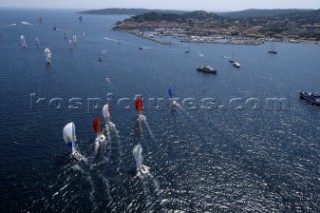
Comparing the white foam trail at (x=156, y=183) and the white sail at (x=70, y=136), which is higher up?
the white sail at (x=70, y=136)

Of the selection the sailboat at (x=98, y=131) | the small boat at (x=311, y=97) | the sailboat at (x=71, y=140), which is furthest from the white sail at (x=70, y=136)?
the small boat at (x=311, y=97)

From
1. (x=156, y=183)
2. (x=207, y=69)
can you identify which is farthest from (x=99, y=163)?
(x=207, y=69)

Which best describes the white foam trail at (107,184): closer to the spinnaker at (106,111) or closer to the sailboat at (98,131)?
the sailboat at (98,131)

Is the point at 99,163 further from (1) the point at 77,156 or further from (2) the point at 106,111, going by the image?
(2) the point at 106,111

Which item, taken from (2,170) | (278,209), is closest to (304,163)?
(278,209)

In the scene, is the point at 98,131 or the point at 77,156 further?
the point at 98,131

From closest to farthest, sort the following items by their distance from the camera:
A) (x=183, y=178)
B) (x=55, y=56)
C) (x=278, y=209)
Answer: (x=278, y=209) < (x=183, y=178) < (x=55, y=56)

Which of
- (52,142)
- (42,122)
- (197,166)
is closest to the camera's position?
(197,166)

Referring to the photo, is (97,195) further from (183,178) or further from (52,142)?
(52,142)
